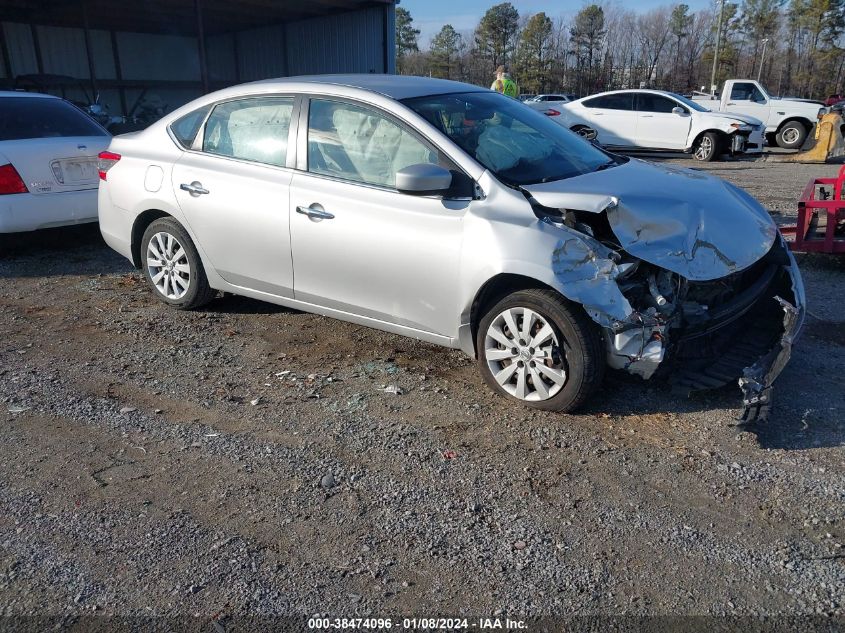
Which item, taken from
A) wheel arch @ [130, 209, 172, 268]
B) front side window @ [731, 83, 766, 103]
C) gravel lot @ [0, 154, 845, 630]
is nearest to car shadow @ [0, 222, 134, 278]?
wheel arch @ [130, 209, 172, 268]

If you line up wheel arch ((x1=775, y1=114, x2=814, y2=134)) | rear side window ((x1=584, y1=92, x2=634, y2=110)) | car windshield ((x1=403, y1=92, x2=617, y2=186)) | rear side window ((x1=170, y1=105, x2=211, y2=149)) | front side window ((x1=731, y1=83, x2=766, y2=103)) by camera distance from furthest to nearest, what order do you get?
front side window ((x1=731, y1=83, x2=766, y2=103)) < wheel arch ((x1=775, y1=114, x2=814, y2=134)) < rear side window ((x1=584, y1=92, x2=634, y2=110)) < rear side window ((x1=170, y1=105, x2=211, y2=149)) < car windshield ((x1=403, y1=92, x2=617, y2=186))

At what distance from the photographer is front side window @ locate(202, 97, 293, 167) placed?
4758mm

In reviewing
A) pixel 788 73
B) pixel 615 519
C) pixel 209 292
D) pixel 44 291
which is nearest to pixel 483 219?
pixel 615 519

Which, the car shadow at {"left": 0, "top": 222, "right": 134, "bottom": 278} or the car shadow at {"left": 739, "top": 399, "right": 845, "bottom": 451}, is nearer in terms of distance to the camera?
the car shadow at {"left": 739, "top": 399, "right": 845, "bottom": 451}

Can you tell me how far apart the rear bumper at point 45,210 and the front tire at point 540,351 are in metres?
4.84

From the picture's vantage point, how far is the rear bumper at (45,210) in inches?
258

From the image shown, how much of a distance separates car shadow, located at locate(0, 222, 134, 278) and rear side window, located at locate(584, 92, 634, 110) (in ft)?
42.1

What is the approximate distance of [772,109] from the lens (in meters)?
19.3

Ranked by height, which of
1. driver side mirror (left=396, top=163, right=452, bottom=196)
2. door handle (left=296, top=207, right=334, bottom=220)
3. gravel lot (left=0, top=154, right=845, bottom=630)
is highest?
driver side mirror (left=396, top=163, right=452, bottom=196)

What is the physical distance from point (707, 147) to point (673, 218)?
13.8 m

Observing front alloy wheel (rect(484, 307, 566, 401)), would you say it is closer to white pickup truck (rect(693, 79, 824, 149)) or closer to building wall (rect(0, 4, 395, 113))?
building wall (rect(0, 4, 395, 113))

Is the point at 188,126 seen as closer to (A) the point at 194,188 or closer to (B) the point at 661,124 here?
(A) the point at 194,188

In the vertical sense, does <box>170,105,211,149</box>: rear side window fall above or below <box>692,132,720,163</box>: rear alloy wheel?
above

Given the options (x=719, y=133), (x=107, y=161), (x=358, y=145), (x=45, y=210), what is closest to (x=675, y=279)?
(x=358, y=145)
